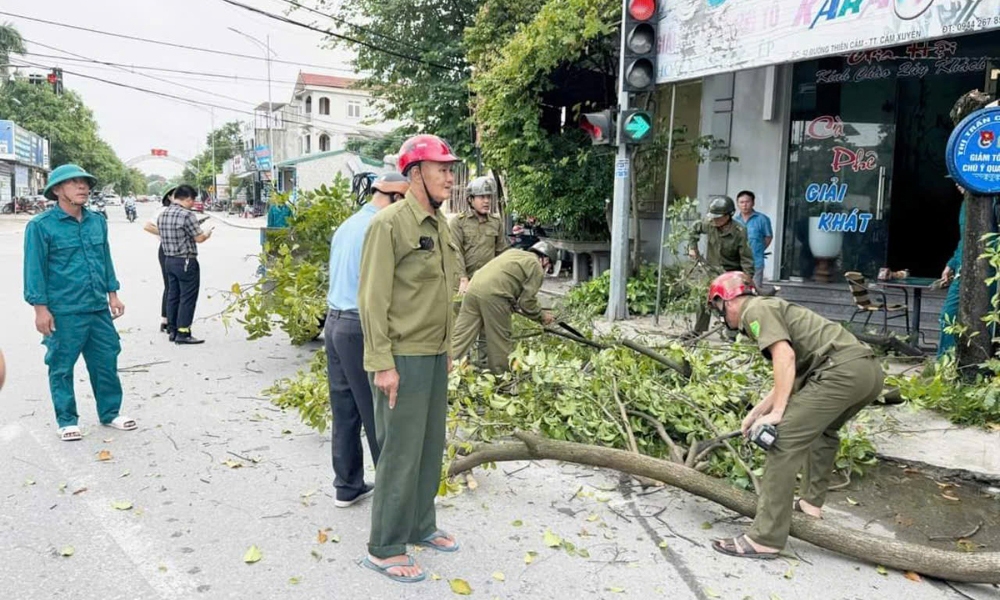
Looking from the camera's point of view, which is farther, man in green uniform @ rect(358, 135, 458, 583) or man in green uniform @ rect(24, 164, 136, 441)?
man in green uniform @ rect(24, 164, 136, 441)

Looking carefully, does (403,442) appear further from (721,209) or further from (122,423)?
(721,209)

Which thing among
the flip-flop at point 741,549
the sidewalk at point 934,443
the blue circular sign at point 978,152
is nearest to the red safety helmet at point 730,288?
the flip-flop at point 741,549

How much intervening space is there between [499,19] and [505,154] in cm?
302

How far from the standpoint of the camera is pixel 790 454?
388 cm

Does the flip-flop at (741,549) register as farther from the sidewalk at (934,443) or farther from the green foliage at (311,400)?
the green foliage at (311,400)

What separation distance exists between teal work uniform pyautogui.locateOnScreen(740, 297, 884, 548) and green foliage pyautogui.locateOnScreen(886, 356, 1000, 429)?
7.13 ft

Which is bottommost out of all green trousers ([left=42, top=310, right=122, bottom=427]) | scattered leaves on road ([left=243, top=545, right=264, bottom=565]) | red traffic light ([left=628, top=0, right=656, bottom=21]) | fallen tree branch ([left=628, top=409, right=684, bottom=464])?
scattered leaves on road ([left=243, top=545, right=264, bottom=565])

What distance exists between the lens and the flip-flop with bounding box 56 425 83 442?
5344mm

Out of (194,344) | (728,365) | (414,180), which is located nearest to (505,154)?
(194,344)

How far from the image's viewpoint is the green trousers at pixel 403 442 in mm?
3480

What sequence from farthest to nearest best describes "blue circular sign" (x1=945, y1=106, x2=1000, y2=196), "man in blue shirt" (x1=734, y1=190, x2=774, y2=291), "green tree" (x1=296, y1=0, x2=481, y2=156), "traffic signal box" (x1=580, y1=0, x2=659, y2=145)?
"green tree" (x1=296, y1=0, x2=481, y2=156), "man in blue shirt" (x1=734, y1=190, x2=774, y2=291), "traffic signal box" (x1=580, y1=0, x2=659, y2=145), "blue circular sign" (x1=945, y1=106, x2=1000, y2=196)

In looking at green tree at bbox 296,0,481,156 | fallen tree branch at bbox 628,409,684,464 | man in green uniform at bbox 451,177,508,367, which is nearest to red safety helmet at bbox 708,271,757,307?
fallen tree branch at bbox 628,409,684,464

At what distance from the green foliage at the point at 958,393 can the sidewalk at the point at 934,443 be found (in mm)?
85

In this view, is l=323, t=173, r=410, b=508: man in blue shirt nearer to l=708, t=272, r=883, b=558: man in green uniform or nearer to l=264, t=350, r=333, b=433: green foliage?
l=264, t=350, r=333, b=433: green foliage
